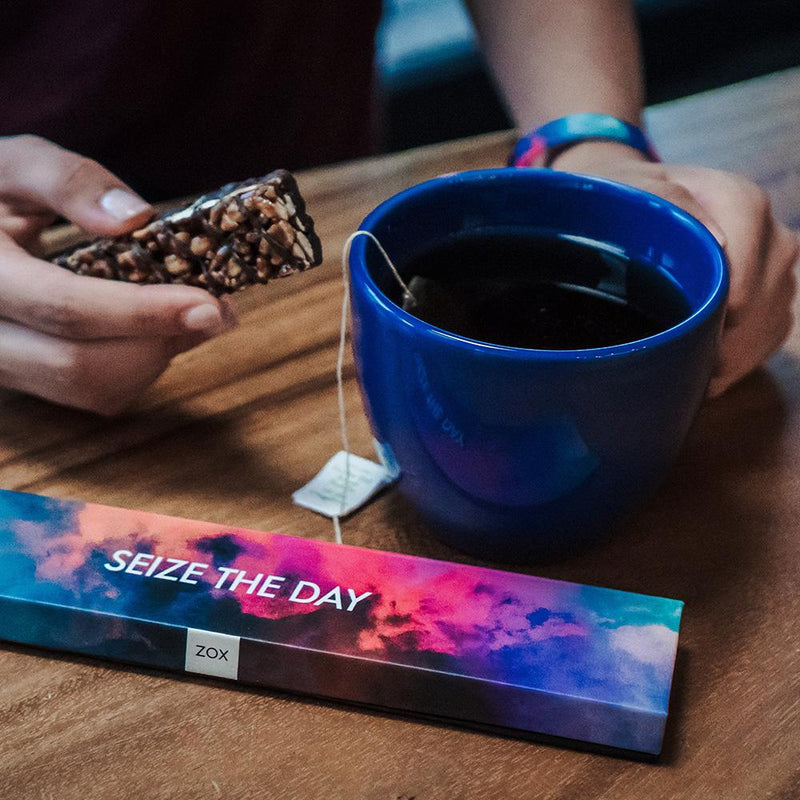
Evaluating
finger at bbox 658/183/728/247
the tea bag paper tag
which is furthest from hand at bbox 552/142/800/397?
the tea bag paper tag

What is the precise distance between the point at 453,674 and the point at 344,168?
0.59 m

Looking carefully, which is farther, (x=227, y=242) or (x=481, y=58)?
(x=481, y=58)

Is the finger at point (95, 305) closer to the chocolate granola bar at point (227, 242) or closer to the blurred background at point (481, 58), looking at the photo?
the chocolate granola bar at point (227, 242)

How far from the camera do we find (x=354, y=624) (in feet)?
1.39

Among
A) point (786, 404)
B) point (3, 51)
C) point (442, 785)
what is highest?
point (3, 51)

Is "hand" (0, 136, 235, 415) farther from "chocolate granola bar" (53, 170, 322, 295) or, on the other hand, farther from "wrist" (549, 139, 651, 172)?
"wrist" (549, 139, 651, 172)

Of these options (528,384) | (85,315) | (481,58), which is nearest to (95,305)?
(85,315)

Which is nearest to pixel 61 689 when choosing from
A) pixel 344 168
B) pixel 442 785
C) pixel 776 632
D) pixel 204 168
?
pixel 442 785

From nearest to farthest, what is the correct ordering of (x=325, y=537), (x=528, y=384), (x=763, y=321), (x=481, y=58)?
1. (x=528, y=384)
2. (x=325, y=537)
3. (x=763, y=321)
4. (x=481, y=58)

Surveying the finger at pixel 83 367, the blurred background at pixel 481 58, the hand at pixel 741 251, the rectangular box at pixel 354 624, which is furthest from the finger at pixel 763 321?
the blurred background at pixel 481 58

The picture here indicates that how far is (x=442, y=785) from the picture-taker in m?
0.39

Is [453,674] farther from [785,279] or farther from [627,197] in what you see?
[785,279]

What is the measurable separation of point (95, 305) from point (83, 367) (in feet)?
0.14

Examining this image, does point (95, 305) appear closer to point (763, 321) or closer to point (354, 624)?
point (354, 624)
